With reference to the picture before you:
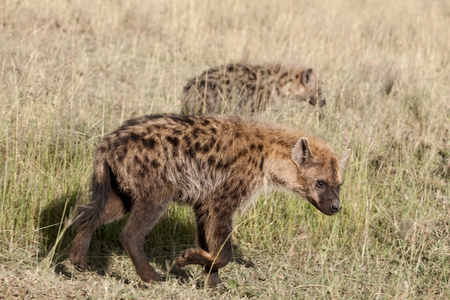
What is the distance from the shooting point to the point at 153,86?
7.74m

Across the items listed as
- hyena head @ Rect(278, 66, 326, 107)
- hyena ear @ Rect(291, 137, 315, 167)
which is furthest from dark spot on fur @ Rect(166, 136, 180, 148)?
hyena head @ Rect(278, 66, 326, 107)

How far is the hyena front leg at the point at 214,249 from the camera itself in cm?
415

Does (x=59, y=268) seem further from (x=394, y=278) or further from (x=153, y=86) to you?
(x=153, y=86)

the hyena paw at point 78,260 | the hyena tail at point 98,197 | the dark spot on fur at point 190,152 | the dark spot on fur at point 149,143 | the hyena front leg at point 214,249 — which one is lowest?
the hyena paw at point 78,260

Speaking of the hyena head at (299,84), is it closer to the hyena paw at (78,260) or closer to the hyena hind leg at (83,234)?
the hyena hind leg at (83,234)

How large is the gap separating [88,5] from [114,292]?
262 inches

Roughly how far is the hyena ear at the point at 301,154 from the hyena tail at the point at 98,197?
133 centimetres

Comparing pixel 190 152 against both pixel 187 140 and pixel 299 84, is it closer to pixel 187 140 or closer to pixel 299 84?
pixel 187 140

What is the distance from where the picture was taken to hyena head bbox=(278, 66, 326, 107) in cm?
732

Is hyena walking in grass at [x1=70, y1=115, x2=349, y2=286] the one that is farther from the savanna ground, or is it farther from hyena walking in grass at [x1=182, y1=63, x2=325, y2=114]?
hyena walking in grass at [x1=182, y1=63, x2=325, y2=114]

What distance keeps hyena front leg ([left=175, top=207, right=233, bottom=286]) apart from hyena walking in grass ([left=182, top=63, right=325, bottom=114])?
2.01 m

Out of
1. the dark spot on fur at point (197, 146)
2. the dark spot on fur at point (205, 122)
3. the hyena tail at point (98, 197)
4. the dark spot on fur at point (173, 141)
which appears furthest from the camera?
the dark spot on fur at point (205, 122)

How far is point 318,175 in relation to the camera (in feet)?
14.8

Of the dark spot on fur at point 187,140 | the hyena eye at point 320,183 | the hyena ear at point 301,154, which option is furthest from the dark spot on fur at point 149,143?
the hyena eye at point 320,183
